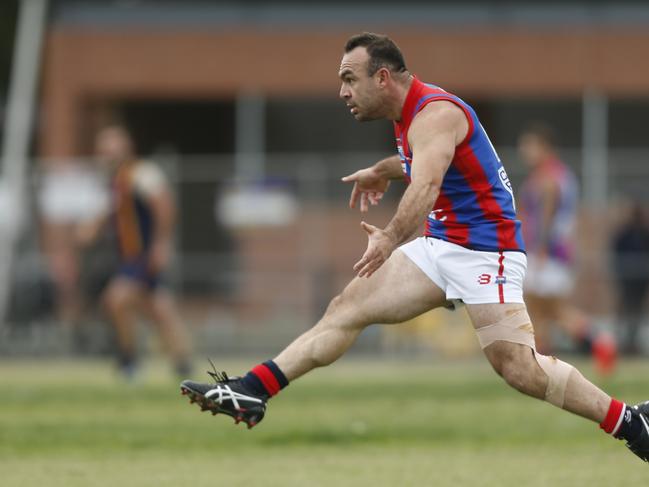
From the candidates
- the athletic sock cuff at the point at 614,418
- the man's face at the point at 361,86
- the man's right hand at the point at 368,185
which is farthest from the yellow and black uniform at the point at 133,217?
the athletic sock cuff at the point at 614,418

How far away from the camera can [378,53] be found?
725 centimetres

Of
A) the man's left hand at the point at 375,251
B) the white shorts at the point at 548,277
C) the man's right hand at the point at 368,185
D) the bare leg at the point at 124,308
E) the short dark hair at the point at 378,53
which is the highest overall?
the short dark hair at the point at 378,53

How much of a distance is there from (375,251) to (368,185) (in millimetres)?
1343

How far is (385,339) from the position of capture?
73.2 ft

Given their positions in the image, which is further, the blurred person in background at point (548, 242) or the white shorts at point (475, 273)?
the blurred person in background at point (548, 242)

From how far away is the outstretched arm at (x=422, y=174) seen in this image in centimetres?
667

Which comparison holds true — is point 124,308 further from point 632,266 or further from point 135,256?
point 632,266

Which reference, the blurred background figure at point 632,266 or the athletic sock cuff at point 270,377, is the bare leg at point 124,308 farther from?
the blurred background figure at point 632,266

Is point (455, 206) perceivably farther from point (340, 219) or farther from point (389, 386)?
point (340, 219)

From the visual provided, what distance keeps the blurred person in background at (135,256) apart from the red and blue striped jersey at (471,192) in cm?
788

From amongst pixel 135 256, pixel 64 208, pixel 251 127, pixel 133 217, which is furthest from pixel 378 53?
pixel 251 127

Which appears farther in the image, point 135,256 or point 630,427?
point 135,256

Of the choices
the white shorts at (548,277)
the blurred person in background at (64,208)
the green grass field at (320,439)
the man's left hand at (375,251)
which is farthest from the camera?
the blurred person in background at (64,208)

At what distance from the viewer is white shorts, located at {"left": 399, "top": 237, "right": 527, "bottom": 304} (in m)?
7.15
